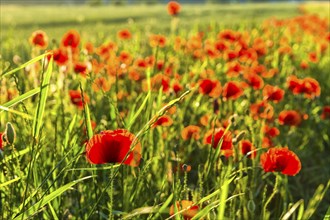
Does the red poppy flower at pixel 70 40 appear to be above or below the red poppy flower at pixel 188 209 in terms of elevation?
above

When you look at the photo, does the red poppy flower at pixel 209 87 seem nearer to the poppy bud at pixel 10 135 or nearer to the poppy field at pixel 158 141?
the poppy field at pixel 158 141

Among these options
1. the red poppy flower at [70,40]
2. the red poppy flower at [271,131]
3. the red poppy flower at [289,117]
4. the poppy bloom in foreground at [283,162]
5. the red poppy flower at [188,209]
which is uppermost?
the red poppy flower at [70,40]

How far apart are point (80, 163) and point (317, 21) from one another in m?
4.49

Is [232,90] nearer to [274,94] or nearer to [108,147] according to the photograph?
[274,94]

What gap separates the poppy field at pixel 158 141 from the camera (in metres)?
1.15

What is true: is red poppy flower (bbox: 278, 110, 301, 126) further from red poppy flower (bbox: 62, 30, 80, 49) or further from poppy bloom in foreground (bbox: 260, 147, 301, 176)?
red poppy flower (bbox: 62, 30, 80, 49)

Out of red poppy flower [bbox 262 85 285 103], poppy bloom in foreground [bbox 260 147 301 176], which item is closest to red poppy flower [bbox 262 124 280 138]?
red poppy flower [bbox 262 85 285 103]

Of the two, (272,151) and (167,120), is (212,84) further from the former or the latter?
(272,151)

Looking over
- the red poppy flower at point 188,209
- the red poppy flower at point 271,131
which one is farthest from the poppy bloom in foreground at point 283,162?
the red poppy flower at point 271,131

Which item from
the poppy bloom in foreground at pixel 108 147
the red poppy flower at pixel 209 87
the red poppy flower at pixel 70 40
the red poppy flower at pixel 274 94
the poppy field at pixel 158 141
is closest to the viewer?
the poppy bloom in foreground at pixel 108 147

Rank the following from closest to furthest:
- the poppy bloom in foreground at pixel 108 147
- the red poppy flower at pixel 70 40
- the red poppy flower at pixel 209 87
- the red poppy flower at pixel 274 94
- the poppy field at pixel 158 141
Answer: the poppy bloom in foreground at pixel 108 147 < the poppy field at pixel 158 141 < the red poppy flower at pixel 209 87 < the red poppy flower at pixel 274 94 < the red poppy flower at pixel 70 40

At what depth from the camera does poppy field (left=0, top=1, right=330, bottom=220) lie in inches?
45.4

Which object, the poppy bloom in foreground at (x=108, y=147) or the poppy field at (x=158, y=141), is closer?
the poppy bloom in foreground at (x=108, y=147)

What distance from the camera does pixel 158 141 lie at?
195cm
